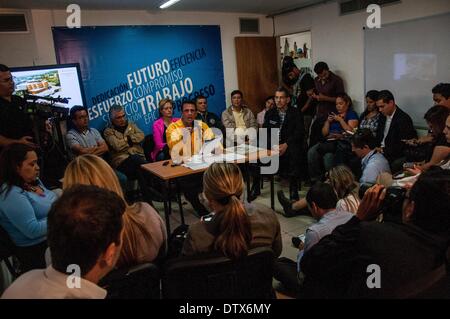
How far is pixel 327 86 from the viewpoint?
481 centimetres

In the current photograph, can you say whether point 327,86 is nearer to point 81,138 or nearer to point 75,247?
point 81,138

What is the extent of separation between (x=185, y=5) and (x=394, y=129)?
3180mm

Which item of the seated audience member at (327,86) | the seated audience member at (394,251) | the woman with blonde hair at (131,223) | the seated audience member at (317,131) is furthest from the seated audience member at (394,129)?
the woman with blonde hair at (131,223)

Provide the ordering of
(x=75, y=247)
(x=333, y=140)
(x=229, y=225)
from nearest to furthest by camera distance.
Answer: (x=75, y=247) < (x=229, y=225) < (x=333, y=140)

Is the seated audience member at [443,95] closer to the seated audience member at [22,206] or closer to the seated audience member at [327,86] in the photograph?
the seated audience member at [327,86]

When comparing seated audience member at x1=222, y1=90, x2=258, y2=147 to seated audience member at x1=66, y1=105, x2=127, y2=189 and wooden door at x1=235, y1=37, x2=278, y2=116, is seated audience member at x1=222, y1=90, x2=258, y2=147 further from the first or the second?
seated audience member at x1=66, y1=105, x2=127, y2=189

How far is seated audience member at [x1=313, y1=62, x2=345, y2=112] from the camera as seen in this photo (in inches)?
187

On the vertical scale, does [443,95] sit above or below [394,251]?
above

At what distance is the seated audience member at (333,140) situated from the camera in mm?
4172

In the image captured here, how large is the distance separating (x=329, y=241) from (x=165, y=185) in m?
2.09

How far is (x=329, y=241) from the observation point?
1193mm

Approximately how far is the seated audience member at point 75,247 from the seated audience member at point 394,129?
3.44 metres

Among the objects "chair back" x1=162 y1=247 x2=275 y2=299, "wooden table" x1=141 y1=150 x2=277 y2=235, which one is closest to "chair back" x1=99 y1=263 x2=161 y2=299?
"chair back" x1=162 y1=247 x2=275 y2=299

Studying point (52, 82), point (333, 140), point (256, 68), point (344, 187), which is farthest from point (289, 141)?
point (52, 82)
